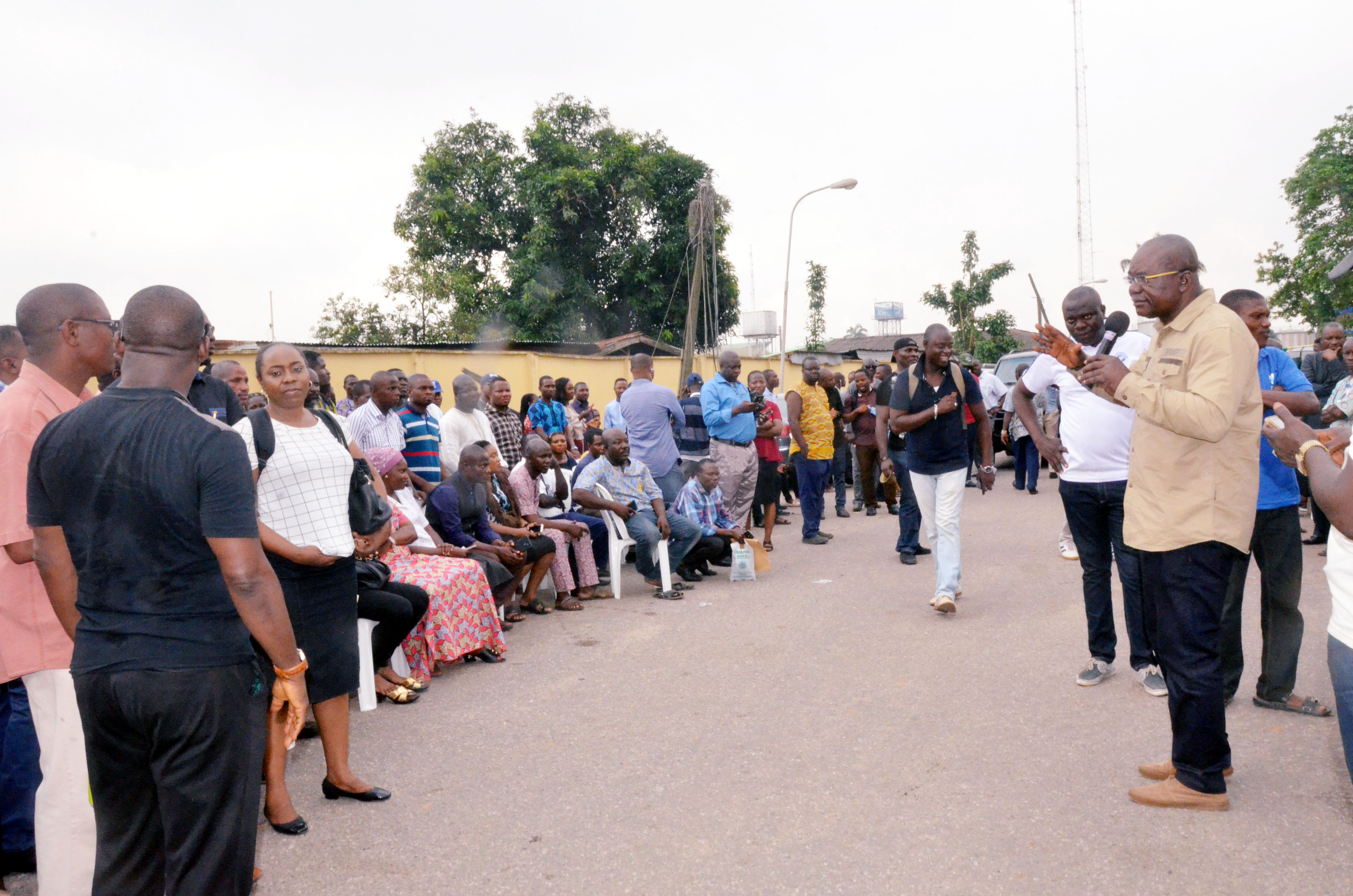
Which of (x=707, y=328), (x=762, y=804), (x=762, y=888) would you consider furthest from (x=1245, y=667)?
(x=707, y=328)

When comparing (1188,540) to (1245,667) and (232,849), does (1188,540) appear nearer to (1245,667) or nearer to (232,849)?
(1245,667)

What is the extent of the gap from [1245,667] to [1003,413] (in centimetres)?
1013

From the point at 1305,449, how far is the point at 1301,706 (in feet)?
7.75

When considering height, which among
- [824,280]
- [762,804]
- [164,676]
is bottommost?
[762,804]

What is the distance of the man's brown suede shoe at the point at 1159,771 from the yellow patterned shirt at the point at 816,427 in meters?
6.82

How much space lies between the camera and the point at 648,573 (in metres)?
8.30

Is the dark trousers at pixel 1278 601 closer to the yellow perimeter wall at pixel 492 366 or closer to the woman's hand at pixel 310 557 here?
the woman's hand at pixel 310 557

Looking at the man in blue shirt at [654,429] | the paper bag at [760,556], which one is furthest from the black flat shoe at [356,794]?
the man in blue shirt at [654,429]

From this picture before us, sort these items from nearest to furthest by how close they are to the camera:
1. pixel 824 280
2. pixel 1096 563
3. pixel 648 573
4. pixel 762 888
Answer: pixel 762 888 → pixel 1096 563 → pixel 648 573 → pixel 824 280

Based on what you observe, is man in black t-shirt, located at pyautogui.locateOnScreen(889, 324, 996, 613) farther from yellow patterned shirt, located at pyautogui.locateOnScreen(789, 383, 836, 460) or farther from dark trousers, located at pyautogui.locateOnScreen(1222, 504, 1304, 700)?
yellow patterned shirt, located at pyautogui.locateOnScreen(789, 383, 836, 460)

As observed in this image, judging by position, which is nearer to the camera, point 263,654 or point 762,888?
point 762,888

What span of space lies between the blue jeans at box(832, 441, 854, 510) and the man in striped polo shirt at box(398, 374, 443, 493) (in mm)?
6513

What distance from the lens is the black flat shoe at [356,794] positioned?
4.01 metres

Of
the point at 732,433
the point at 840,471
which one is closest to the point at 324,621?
the point at 732,433
